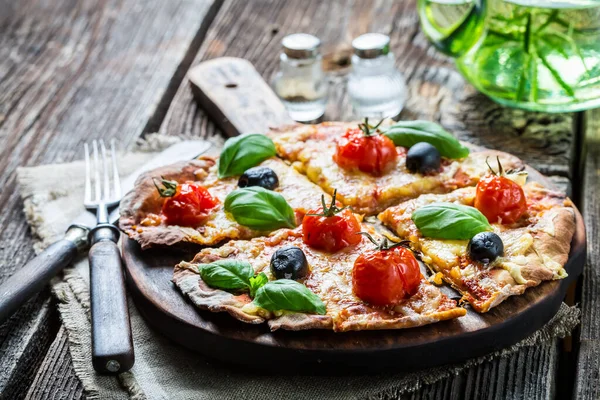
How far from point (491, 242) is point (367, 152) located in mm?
903

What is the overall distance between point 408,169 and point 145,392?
168 centimetres

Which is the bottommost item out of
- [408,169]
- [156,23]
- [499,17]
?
[156,23]

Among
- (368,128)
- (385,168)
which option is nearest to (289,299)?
(385,168)

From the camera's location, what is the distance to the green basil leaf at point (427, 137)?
4107 millimetres

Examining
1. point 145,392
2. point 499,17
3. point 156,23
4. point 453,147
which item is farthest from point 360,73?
point 145,392

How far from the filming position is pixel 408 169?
4.07 metres

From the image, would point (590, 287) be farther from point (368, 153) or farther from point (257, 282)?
point (257, 282)

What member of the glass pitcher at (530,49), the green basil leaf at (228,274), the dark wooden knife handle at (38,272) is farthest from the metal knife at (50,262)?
the glass pitcher at (530,49)

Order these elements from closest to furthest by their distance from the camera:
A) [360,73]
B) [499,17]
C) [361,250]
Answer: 1. [361,250]
2. [499,17]
3. [360,73]

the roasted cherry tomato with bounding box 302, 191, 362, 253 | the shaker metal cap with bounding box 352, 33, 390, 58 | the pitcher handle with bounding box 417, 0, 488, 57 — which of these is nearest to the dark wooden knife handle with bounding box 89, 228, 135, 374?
the roasted cherry tomato with bounding box 302, 191, 362, 253

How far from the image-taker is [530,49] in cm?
468

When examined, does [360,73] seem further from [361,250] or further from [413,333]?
[413,333]

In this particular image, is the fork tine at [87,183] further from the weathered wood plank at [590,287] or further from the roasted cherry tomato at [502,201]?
the weathered wood plank at [590,287]

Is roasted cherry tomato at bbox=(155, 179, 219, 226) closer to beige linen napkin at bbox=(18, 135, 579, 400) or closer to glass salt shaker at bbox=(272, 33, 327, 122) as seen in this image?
beige linen napkin at bbox=(18, 135, 579, 400)
